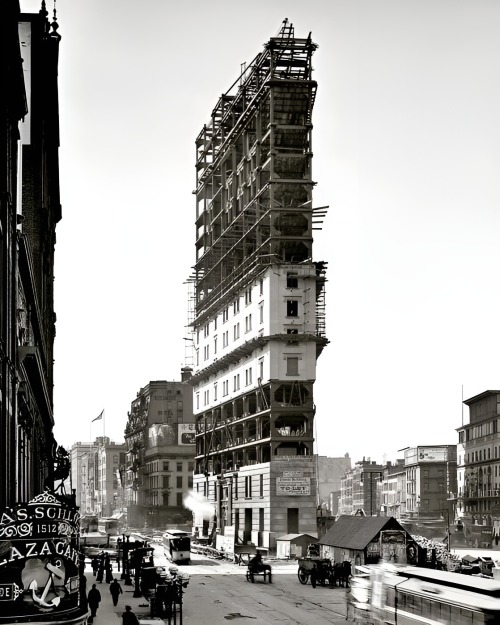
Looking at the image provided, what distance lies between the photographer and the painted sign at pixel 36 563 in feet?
60.5

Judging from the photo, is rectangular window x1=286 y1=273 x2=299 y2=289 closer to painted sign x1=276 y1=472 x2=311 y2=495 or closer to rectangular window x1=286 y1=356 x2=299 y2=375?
rectangular window x1=286 y1=356 x2=299 y2=375

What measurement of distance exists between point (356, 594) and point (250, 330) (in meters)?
65.1

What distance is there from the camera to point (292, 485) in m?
93.5

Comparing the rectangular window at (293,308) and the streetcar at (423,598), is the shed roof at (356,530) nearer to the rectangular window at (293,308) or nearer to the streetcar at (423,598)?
the streetcar at (423,598)

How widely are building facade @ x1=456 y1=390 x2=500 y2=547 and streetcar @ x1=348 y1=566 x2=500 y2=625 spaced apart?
93.0 meters

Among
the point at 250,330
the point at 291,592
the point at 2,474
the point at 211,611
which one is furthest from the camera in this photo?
the point at 250,330

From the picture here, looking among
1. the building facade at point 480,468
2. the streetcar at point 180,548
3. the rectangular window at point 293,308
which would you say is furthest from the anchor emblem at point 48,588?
the building facade at point 480,468

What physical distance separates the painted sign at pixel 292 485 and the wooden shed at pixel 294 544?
6.92 meters

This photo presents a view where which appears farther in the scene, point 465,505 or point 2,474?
point 465,505

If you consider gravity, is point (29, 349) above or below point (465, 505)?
above

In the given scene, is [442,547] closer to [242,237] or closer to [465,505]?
[242,237]

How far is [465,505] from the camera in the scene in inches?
6004

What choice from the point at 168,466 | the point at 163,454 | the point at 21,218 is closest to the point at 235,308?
the point at 163,454

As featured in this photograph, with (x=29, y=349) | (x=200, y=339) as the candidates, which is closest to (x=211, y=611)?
(x=29, y=349)
